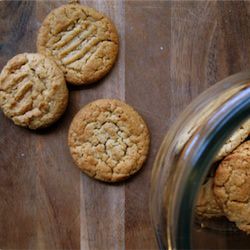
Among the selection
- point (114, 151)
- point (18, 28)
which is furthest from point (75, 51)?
point (114, 151)

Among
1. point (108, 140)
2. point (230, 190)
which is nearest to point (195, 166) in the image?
point (230, 190)

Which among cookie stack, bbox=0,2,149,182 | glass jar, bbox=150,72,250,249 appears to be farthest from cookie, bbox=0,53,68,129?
glass jar, bbox=150,72,250,249

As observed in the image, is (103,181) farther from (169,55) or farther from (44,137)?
(169,55)

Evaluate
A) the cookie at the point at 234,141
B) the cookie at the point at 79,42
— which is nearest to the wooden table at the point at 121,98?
the cookie at the point at 79,42

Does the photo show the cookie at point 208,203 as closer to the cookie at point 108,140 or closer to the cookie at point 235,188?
the cookie at point 235,188

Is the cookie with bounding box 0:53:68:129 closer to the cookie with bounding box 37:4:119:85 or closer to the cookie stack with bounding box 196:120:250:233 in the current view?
the cookie with bounding box 37:4:119:85

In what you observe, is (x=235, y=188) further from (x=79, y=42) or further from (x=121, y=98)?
(x=79, y=42)
